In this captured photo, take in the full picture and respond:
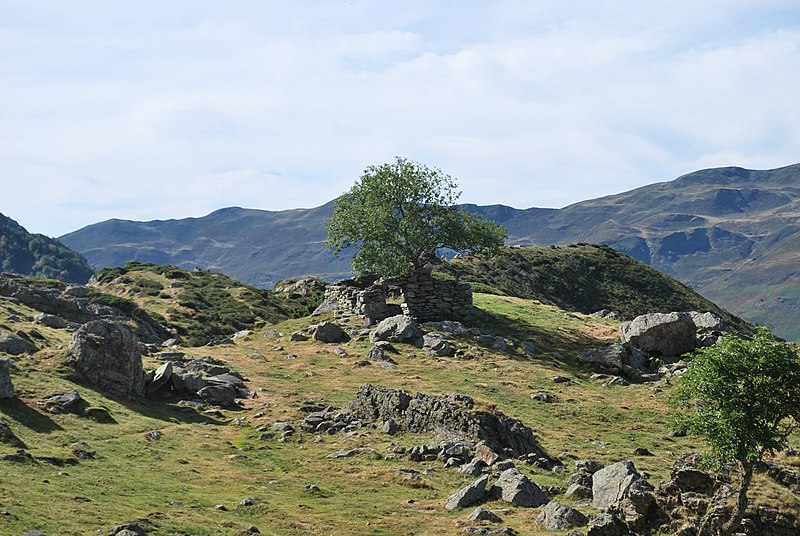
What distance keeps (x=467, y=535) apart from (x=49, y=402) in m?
18.9

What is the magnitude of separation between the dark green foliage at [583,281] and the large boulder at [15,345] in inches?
3304

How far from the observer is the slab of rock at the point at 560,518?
66.0 ft

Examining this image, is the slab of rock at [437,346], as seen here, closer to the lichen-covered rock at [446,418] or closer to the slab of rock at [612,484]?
the lichen-covered rock at [446,418]

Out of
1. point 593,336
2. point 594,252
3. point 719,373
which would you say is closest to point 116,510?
point 719,373

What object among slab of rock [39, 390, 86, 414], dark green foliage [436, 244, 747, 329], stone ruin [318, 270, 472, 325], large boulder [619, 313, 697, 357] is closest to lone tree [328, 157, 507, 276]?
stone ruin [318, 270, 472, 325]

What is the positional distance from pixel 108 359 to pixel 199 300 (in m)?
70.3

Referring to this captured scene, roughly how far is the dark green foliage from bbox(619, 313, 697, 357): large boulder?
64.2 metres

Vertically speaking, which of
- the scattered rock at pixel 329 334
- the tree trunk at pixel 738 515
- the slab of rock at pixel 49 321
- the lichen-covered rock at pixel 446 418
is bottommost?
the tree trunk at pixel 738 515

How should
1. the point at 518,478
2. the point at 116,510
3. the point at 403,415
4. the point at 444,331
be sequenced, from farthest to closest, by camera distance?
the point at 444,331, the point at 403,415, the point at 518,478, the point at 116,510

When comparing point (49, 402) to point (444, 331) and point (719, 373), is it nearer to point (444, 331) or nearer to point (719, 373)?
point (719, 373)

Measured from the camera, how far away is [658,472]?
26.8 meters

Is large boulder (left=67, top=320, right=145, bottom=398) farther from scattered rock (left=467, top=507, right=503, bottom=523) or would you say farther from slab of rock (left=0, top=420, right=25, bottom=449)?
scattered rock (left=467, top=507, right=503, bottom=523)

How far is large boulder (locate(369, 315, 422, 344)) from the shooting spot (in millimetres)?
49969

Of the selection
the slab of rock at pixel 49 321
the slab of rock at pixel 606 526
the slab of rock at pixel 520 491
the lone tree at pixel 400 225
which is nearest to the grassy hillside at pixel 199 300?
the lone tree at pixel 400 225
